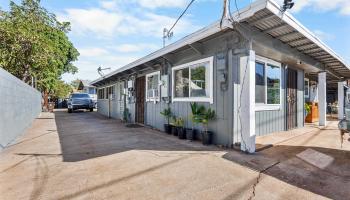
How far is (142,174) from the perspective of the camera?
4031 mm

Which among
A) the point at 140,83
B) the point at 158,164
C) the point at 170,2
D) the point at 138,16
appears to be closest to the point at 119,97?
the point at 140,83

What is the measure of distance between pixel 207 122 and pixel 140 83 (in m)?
5.75

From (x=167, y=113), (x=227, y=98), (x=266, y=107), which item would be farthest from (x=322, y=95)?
(x=167, y=113)

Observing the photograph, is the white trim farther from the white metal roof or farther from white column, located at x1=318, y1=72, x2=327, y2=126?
white column, located at x1=318, y1=72, x2=327, y2=126

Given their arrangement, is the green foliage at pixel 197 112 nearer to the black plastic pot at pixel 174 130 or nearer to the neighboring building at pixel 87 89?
the black plastic pot at pixel 174 130

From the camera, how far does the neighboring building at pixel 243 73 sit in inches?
207

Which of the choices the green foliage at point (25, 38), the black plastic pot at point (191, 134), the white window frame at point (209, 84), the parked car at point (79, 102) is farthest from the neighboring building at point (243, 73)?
the parked car at point (79, 102)

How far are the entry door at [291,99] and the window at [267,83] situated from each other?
0.91m

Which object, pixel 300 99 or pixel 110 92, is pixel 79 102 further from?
pixel 300 99

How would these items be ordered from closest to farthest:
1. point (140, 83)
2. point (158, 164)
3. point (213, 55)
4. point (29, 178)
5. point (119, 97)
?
point (29, 178) < point (158, 164) < point (213, 55) < point (140, 83) < point (119, 97)

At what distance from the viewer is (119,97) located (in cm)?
1487

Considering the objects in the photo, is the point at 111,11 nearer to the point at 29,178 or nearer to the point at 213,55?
the point at 213,55

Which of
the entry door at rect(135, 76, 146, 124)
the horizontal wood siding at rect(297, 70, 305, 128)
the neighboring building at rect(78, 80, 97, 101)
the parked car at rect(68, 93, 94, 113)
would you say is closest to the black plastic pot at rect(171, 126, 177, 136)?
the entry door at rect(135, 76, 146, 124)

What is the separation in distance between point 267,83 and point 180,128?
2.98m
